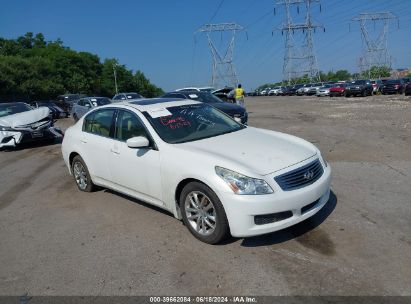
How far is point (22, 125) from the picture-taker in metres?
12.2

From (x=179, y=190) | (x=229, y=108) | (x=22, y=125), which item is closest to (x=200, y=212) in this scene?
(x=179, y=190)

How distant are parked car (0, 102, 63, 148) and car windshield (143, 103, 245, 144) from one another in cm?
837

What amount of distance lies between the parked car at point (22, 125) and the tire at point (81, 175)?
Result: 639 cm

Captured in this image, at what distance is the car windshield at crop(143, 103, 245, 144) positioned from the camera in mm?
5004

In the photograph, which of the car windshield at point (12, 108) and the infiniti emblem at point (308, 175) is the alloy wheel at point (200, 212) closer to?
the infiniti emblem at point (308, 175)

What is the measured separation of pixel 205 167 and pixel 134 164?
4.19ft

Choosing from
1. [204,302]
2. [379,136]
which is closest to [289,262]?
[204,302]

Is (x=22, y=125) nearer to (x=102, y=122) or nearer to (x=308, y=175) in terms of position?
(x=102, y=122)

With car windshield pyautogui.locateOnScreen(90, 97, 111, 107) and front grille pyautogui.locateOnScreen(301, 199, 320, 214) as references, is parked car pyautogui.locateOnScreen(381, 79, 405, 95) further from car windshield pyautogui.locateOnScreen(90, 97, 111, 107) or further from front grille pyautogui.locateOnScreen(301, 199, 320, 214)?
front grille pyautogui.locateOnScreen(301, 199, 320, 214)

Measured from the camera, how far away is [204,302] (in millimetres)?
3264

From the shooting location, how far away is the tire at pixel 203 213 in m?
4.08

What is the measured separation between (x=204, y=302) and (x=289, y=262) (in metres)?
1.00

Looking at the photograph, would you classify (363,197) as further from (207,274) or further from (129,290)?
(129,290)

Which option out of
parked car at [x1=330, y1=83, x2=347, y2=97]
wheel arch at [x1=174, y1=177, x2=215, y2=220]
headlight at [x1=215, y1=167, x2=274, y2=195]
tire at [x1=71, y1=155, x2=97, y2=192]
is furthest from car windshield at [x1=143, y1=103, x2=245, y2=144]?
parked car at [x1=330, y1=83, x2=347, y2=97]
